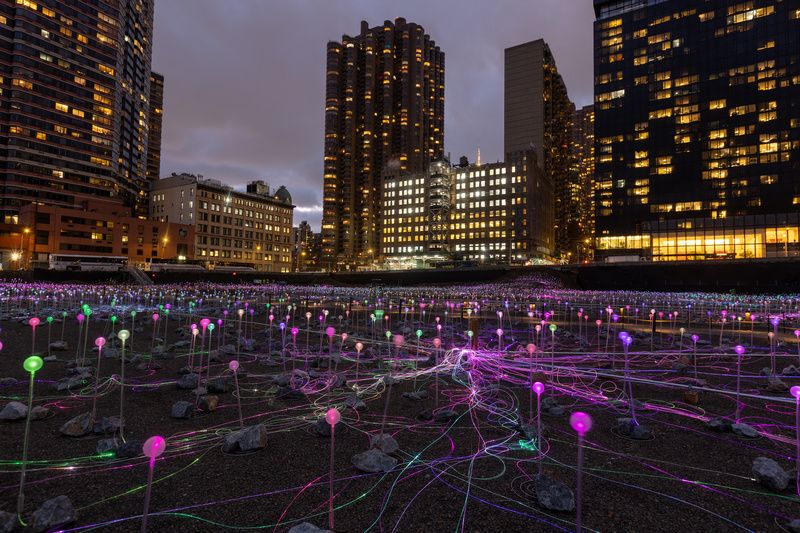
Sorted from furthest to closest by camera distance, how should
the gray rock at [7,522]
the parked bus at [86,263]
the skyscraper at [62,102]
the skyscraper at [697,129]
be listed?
the skyscraper at [697,129] → the skyscraper at [62,102] → the parked bus at [86,263] → the gray rock at [7,522]

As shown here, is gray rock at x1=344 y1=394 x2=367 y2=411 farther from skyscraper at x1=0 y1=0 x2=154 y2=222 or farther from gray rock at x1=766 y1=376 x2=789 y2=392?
skyscraper at x1=0 y1=0 x2=154 y2=222

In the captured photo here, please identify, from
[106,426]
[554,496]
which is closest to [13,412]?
[106,426]

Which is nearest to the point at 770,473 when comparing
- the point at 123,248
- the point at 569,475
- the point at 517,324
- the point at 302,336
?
the point at 569,475

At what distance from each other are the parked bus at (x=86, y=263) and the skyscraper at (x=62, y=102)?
84.9ft

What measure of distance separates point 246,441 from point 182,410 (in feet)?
7.92

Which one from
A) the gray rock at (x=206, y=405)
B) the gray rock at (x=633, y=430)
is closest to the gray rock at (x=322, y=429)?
the gray rock at (x=206, y=405)

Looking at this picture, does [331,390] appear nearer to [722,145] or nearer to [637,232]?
[637,232]

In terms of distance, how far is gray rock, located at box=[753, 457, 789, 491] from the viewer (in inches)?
209

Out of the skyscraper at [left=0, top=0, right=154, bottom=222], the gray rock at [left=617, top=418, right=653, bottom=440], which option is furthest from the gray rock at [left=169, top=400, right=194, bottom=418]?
the skyscraper at [left=0, top=0, right=154, bottom=222]

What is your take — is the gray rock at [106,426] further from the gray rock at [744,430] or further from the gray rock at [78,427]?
the gray rock at [744,430]

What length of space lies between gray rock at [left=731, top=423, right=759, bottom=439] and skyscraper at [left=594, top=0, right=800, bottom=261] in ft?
456

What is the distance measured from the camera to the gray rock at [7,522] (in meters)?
4.15

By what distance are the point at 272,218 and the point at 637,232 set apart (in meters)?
139

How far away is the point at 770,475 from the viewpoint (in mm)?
5355
